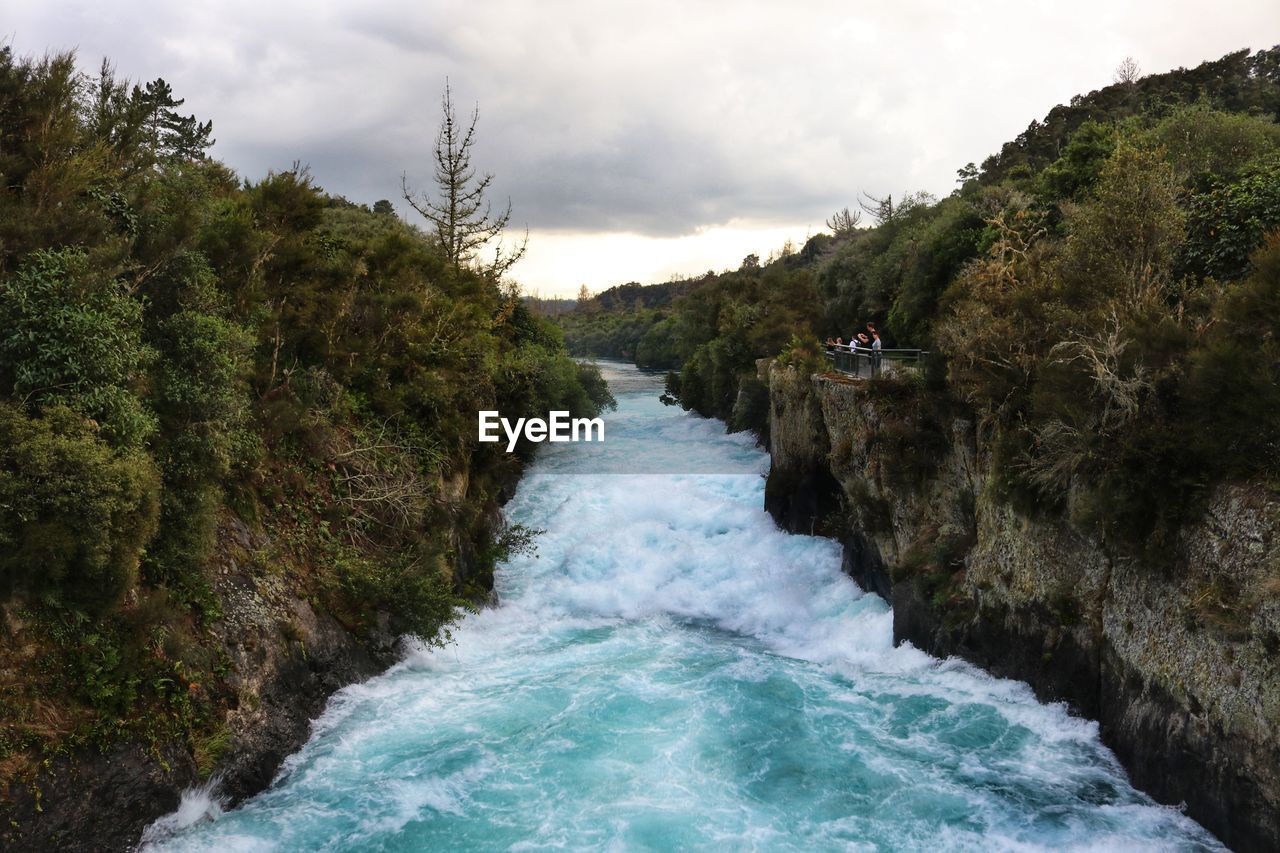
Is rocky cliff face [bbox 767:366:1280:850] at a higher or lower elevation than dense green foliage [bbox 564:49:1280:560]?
lower

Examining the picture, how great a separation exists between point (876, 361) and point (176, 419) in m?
15.5

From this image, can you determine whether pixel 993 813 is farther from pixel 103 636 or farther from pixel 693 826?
pixel 103 636

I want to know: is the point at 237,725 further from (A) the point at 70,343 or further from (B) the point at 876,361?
(B) the point at 876,361

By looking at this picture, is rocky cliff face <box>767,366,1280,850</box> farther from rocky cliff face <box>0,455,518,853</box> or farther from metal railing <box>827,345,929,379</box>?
rocky cliff face <box>0,455,518,853</box>

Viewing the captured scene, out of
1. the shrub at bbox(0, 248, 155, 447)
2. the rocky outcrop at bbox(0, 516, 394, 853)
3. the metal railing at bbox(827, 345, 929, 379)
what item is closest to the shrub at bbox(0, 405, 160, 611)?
the shrub at bbox(0, 248, 155, 447)

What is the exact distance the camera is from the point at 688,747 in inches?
520

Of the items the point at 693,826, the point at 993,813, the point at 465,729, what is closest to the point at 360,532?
the point at 465,729

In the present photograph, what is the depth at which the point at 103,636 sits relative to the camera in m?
10.1

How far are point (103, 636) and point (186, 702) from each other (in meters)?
1.40

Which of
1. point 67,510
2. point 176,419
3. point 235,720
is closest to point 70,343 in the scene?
point 176,419

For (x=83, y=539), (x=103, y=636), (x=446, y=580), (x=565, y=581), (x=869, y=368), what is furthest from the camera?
(x=565, y=581)

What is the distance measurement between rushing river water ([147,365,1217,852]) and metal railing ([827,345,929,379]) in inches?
226

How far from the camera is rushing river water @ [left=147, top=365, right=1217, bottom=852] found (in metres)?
10.7

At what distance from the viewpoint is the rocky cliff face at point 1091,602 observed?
9203 millimetres
